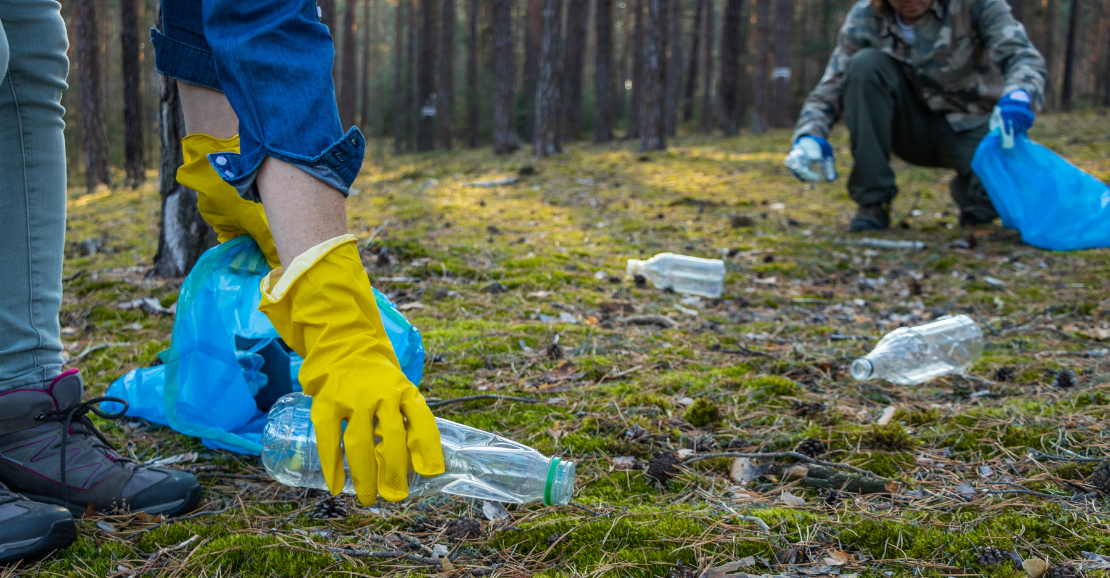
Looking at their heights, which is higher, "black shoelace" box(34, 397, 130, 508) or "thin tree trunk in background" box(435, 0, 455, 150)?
"thin tree trunk in background" box(435, 0, 455, 150)

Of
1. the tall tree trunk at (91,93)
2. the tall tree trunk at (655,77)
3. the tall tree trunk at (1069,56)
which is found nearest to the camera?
the tall tree trunk at (91,93)

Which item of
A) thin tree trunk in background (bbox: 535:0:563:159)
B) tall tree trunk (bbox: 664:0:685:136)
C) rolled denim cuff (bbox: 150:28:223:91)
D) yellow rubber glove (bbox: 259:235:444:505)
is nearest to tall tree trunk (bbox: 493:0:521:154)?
thin tree trunk in background (bbox: 535:0:563:159)

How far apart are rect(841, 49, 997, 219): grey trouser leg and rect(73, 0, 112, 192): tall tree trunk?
10644 millimetres

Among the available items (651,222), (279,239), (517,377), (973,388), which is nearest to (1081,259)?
(973,388)

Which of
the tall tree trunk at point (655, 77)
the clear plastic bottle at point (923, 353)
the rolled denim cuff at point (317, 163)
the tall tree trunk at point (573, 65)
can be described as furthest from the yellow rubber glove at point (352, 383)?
the tall tree trunk at point (573, 65)

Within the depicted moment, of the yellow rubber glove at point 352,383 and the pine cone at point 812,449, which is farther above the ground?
the yellow rubber glove at point 352,383

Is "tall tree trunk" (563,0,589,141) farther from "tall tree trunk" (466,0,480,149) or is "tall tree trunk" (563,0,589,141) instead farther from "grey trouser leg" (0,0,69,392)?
"grey trouser leg" (0,0,69,392)

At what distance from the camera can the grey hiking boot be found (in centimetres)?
150

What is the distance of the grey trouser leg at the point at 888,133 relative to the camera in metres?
4.70

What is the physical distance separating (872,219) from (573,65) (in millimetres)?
12768

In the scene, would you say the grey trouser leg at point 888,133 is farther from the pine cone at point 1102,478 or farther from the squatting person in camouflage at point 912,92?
the pine cone at point 1102,478

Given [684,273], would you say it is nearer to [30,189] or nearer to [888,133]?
[888,133]

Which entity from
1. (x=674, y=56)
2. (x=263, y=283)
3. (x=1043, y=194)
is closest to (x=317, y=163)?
(x=263, y=283)

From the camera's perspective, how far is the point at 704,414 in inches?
78.6
